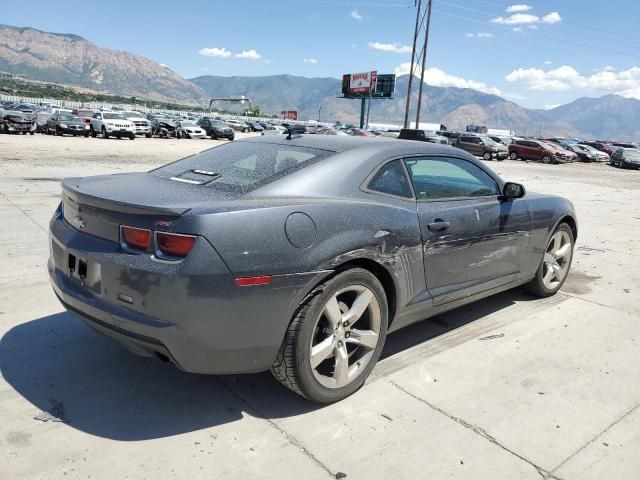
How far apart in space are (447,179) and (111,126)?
2960cm

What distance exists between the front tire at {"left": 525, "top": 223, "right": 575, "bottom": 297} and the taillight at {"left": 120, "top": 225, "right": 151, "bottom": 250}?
142 inches

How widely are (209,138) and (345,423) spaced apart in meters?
38.9

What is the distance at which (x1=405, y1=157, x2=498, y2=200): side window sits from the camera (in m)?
3.58

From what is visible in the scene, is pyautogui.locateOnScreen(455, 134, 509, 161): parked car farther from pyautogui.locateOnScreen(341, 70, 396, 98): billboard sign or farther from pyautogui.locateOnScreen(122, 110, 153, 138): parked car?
pyautogui.locateOnScreen(341, 70, 396, 98): billboard sign

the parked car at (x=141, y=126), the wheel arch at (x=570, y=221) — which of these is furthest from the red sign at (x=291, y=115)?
the wheel arch at (x=570, y=221)

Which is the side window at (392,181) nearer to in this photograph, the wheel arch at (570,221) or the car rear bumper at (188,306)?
the car rear bumper at (188,306)

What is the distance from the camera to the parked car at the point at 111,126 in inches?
1180

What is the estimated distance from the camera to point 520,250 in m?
4.34

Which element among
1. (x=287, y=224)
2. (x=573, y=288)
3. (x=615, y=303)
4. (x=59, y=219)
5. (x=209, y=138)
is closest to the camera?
(x=287, y=224)

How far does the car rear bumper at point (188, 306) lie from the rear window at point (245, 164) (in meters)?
0.60

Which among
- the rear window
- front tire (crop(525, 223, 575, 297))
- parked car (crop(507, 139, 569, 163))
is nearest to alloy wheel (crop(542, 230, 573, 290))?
front tire (crop(525, 223, 575, 297))

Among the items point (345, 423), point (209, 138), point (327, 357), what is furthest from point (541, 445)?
point (209, 138)

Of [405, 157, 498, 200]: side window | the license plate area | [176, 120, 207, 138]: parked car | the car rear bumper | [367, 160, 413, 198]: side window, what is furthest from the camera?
[176, 120, 207, 138]: parked car

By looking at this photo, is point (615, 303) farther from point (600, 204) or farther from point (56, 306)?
point (600, 204)
